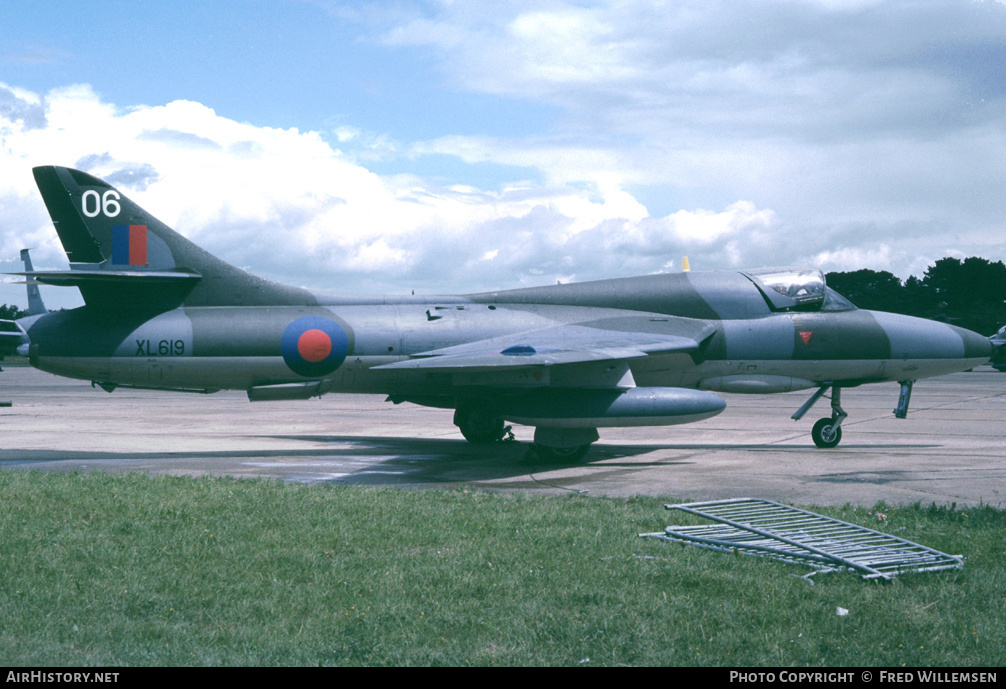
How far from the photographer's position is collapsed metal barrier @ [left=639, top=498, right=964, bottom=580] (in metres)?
6.42

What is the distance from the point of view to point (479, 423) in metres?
15.8

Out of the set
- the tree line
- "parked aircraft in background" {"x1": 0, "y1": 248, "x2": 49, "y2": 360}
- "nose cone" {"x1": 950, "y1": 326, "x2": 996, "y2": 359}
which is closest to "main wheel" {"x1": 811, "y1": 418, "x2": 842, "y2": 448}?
"nose cone" {"x1": 950, "y1": 326, "x2": 996, "y2": 359}

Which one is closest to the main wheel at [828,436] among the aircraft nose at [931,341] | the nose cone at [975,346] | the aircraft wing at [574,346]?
the aircraft nose at [931,341]

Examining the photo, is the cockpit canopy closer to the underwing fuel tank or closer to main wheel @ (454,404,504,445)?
the underwing fuel tank

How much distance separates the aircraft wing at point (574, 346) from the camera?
41.0 feet

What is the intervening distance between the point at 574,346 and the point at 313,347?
14.7ft

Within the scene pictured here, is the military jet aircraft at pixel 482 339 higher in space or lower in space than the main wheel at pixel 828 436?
higher

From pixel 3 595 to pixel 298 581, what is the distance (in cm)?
195

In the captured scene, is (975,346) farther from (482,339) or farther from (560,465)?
(482,339)

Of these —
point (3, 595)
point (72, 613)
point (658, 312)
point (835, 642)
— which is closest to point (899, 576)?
point (835, 642)

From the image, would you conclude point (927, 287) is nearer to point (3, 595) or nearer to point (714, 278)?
point (714, 278)

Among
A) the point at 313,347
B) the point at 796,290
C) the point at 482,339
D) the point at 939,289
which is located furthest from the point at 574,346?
A: the point at 939,289

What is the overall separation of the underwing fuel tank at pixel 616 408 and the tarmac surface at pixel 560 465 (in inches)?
29.4

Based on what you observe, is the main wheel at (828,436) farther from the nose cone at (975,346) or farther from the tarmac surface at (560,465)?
the nose cone at (975,346)
